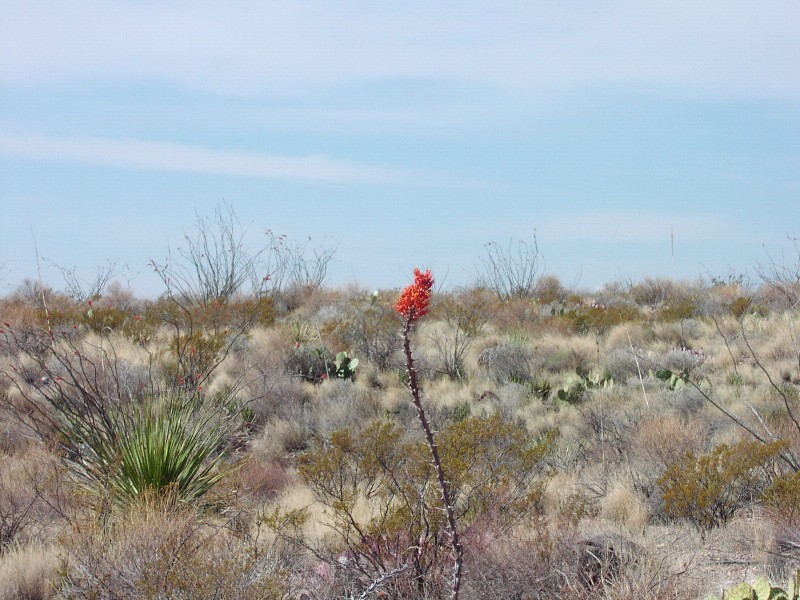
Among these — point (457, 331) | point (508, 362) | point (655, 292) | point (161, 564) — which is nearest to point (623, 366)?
point (508, 362)

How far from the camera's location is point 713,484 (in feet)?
19.4

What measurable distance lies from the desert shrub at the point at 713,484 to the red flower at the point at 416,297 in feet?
12.6

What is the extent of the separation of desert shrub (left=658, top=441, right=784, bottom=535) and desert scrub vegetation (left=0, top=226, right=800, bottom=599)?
2 centimetres

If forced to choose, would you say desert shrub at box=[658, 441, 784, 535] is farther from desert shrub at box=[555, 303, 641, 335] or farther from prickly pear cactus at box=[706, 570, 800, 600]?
desert shrub at box=[555, 303, 641, 335]

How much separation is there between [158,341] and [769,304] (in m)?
12.5

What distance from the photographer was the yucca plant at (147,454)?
20.2 feet

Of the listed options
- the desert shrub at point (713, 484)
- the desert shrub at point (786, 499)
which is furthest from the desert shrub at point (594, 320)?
the desert shrub at point (786, 499)

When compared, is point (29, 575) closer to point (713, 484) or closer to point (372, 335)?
point (713, 484)

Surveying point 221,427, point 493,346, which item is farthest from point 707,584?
point 493,346

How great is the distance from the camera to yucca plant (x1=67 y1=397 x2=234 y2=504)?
615cm

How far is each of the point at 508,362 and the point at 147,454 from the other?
23.8ft

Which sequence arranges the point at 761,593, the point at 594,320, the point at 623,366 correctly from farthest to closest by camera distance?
the point at 594,320
the point at 623,366
the point at 761,593

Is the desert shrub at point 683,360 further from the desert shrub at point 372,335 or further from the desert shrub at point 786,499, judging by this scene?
the desert shrub at point 786,499

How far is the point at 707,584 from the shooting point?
4668 mm
